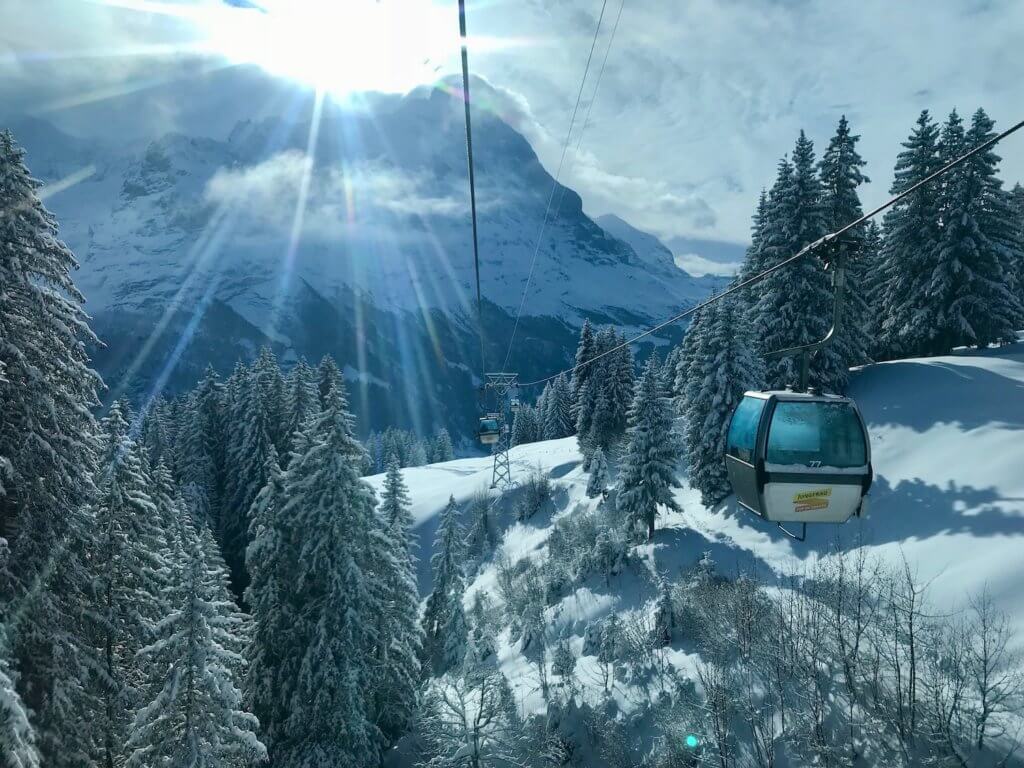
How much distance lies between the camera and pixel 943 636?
1958 cm

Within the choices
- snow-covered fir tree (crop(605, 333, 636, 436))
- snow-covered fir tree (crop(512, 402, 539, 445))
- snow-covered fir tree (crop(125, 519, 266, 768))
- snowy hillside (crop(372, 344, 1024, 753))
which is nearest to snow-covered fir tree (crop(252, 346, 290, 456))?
snowy hillside (crop(372, 344, 1024, 753))

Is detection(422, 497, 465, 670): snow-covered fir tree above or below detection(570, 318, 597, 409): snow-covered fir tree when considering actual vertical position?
below

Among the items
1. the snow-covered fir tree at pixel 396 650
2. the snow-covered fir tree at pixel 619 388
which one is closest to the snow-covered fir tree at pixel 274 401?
the snow-covered fir tree at pixel 396 650

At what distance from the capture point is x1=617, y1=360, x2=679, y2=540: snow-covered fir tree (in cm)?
3756

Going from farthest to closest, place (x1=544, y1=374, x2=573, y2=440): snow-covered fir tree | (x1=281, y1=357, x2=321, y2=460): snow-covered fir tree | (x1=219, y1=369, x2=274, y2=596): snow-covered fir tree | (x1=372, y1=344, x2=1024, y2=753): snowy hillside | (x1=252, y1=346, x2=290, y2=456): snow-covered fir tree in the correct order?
(x1=544, y1=374, x2=573, y2=440): snow-covered fir tree → (x1=252, y1=346, x2=290, y2=456): snow-covered fir tree → (x1=281, y1=357, x2=321, y2=460): snow-covered fir tree → (x1=219, y1=369, x2=274, y2=596): snow-covered fir tree → (x1=372, y1=344, x2=1024, y2=753): snowy hillside

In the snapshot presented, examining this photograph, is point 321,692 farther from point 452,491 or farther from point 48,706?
point 452,491

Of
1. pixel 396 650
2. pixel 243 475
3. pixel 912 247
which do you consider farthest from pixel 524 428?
pixel 396 650

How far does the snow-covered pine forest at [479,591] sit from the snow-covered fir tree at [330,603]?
12 cm

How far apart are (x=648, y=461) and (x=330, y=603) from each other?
23281 mm

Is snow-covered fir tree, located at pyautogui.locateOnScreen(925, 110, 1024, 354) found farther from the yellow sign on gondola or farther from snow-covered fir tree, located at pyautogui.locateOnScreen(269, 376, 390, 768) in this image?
snow-covered fir tree, located at pyautogui.locateOnScreen(269, 376, 390, 768)

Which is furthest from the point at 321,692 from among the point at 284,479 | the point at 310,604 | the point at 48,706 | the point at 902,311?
the point at 902,311

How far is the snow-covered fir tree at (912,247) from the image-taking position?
36531 mm

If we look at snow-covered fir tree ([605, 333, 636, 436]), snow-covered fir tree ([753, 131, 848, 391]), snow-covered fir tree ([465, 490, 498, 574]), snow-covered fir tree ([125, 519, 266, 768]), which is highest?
snow-covered fir tree ([753, 131, 848, 391])

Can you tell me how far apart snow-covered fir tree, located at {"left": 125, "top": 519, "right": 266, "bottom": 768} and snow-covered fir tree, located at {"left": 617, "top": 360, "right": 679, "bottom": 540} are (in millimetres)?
27762
